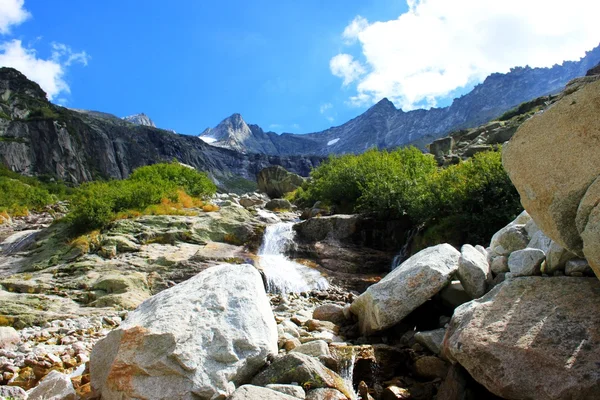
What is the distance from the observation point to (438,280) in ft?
32.4

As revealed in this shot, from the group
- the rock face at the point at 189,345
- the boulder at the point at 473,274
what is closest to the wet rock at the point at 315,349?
the rock face at the point at 189,345

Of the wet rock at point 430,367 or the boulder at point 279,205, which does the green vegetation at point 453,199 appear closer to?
the boulder at point 279,205

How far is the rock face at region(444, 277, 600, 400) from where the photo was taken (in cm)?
553

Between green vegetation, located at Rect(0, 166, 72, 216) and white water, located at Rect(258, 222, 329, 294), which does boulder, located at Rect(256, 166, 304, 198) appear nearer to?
green vegetation, located at Rect(0, 166, 72, 216)

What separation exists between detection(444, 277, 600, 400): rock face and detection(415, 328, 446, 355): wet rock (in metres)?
1.11

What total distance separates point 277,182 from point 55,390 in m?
54.8

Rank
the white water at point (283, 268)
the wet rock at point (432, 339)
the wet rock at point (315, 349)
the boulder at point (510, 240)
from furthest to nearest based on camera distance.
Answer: the white water at point (283, 268), the boulder at point (510, 240), the wet rock at point (432, 339), the wet rock at point (315, 349)

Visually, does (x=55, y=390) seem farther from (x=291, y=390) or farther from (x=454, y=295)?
(x=454, y=295)

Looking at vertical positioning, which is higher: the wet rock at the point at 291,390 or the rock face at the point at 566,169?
the rock face at the point at 566,169

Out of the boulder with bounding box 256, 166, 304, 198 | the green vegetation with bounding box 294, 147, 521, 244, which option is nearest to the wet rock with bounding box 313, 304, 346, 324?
the green vegetation with bounding box 294, 147, 521, 244

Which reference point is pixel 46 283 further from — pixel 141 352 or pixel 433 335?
pixel 433 335

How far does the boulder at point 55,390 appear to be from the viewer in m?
6.78

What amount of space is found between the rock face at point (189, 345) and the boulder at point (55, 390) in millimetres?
484

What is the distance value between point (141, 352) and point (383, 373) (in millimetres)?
4804
